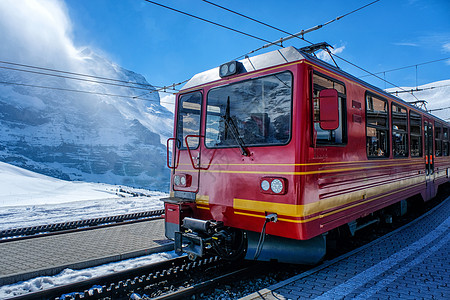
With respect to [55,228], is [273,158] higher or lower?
higher

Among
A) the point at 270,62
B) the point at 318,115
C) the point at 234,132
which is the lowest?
the point at 234,132

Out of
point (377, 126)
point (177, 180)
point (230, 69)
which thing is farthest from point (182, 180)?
point (377, 126)

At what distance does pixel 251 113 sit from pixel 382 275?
9.84 feet

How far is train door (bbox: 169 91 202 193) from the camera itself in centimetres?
500

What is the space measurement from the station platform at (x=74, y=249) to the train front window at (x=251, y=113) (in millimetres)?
2619

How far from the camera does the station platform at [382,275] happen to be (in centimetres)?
379

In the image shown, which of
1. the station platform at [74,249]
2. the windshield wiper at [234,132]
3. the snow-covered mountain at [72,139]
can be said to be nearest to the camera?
the windshield wiper at [234,132]

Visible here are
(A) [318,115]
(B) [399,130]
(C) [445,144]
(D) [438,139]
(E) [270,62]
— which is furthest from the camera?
(C) [445,144]

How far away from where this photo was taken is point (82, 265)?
493cm

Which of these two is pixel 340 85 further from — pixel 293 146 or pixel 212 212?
pixel 212 212

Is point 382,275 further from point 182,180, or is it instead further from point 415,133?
point 415,133

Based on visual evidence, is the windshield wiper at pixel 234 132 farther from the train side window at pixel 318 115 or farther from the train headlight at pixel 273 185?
the train side window at pixel 318 115

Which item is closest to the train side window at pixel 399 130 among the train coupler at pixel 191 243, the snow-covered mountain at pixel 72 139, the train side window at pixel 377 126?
the train side window at pixel 377 126

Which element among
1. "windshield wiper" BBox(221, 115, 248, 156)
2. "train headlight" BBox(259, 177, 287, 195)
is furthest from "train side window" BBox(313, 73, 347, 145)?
"windshield wiper" BBox(221, 115, 248, 156)
